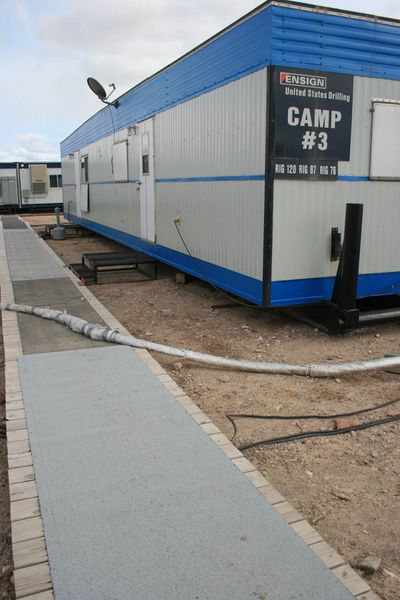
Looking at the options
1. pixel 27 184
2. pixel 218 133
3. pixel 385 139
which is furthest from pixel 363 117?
pixel 27 184

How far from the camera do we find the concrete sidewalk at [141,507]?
88.2 inches

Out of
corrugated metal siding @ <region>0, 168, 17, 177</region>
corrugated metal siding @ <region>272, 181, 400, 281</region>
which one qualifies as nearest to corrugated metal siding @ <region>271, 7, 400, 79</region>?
corrugated metal siding @ <region>272, 181, 400, 281</region>

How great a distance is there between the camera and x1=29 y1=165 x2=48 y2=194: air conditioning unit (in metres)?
30.3

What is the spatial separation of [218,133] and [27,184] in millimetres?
26223

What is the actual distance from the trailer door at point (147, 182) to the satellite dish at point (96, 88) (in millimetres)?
2567

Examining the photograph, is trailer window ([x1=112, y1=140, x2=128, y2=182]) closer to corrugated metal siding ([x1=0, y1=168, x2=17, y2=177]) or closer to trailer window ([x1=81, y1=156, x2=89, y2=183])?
trailer window ([x1=81, y1=156, x2=89, y2=183])

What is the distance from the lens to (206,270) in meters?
7.55

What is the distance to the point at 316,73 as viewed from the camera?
5719 mm

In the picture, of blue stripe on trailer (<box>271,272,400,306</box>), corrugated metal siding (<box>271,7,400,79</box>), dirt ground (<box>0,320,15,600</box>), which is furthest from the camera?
blue stripe on trailer (<box>271,272,400,306</box>)

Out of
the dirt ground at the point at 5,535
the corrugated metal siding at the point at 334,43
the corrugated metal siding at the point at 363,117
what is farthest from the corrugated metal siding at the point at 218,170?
the dirt ground at the point at 5,535

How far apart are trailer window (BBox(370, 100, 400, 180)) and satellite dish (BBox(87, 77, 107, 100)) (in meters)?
7.58

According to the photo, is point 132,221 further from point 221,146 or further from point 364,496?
point 364,496

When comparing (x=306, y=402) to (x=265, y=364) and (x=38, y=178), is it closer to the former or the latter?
(x=265, y=364)

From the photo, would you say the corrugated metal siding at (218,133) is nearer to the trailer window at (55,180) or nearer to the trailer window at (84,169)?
the trailer window at (84,169)
